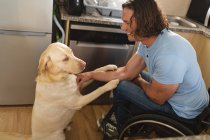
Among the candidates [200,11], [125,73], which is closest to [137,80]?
[125,73]

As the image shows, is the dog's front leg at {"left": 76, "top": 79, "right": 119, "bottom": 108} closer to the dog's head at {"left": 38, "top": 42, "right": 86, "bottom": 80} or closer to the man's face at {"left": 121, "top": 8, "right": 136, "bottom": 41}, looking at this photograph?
the dog's head at {"left": 38, "top": 42, "right": 86, "bottom": 80}

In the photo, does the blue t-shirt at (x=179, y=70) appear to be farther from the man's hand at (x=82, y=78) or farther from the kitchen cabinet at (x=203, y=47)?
the kitchen cabinet at (x=203, y=47)

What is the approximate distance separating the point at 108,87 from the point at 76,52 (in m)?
0.56

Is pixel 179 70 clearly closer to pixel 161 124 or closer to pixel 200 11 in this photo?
pixel 161 124

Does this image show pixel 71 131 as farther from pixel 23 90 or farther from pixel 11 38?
pixel 11 38

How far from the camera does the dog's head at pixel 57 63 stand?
1.42 meters

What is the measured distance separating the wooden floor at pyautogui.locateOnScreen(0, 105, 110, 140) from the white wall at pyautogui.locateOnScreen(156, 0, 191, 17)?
1377mm

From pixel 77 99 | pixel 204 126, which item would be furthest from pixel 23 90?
pixel 204 126

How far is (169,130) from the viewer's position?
1.28 meters

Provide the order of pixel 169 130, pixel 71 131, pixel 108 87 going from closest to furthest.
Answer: pixel 169 130 → pixel 108 87 → pixel 71 131

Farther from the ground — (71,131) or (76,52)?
(76,52)

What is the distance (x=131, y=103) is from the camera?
61.1 inches

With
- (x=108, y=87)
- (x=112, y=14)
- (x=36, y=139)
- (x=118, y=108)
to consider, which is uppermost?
(x=112, y=14)

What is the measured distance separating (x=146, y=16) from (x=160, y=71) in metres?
0.31
